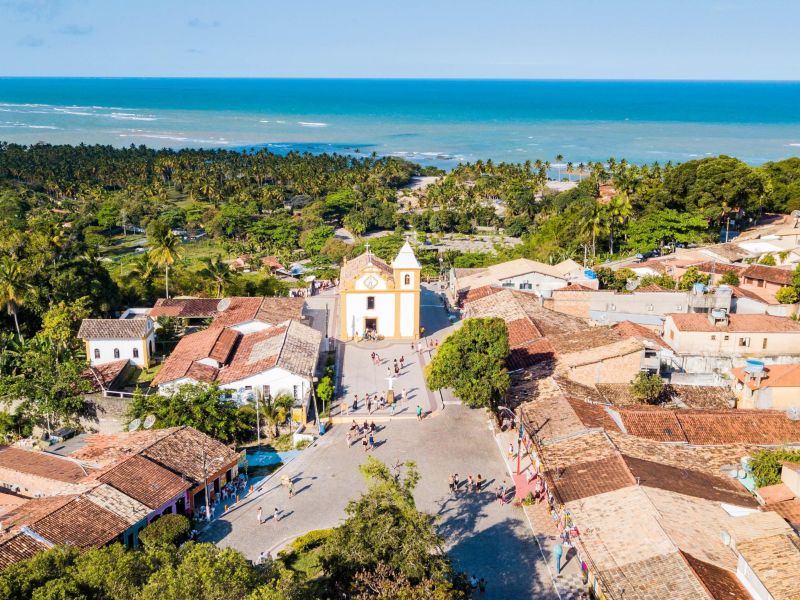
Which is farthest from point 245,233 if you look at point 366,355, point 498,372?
point 498,372

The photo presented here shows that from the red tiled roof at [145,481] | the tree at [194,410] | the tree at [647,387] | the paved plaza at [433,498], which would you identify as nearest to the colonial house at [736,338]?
the tree at [647,387]

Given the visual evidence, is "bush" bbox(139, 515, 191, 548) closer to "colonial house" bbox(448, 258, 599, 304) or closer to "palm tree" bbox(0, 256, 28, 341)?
"palm tree" bbox(0, 256, 28, 341)

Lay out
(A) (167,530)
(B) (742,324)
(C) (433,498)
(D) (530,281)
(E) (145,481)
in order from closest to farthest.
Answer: (A) (167,530) < (E) (145,481) < (C) (433,498) < (B) (742,324) < (D) (530,281)

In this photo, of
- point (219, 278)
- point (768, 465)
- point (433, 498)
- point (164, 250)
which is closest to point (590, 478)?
point (433, 498)

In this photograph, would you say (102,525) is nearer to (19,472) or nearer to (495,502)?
(19,472)

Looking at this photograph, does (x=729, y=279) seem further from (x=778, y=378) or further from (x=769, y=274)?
(x=778, y=378)

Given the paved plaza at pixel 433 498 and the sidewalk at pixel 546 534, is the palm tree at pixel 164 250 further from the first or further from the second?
the sidewalk at pixel 546 534
